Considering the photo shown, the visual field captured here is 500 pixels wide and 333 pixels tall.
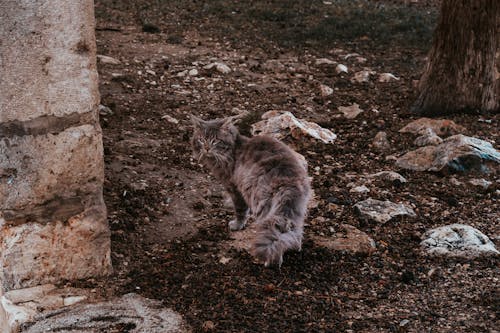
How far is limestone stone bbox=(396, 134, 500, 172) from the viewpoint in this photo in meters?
5.27

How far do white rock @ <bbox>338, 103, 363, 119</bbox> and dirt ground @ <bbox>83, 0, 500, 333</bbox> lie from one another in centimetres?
8

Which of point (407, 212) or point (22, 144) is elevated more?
point (22, 144)

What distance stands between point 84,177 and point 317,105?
147 inches

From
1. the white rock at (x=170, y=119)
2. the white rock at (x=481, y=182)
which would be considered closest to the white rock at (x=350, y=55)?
the white rock at (x=170, y=119)

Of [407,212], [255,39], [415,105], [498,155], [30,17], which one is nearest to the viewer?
[30,17]

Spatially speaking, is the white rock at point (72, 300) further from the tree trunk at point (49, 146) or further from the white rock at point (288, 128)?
the white rock at point (288, 128)

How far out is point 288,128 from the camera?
596 cm

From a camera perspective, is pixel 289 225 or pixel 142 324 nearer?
pixel 142 324

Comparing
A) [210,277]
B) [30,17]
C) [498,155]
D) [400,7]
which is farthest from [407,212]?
[400,7]

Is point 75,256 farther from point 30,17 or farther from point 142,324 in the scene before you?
point 30,17

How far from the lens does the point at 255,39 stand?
8867 millimetres

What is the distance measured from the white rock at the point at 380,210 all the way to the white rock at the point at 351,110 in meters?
2.00

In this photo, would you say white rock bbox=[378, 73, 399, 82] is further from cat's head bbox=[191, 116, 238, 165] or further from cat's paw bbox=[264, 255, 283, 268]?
cat's paw bbox=[264, 255, 283, 268]

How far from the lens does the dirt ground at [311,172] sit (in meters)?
3.61
